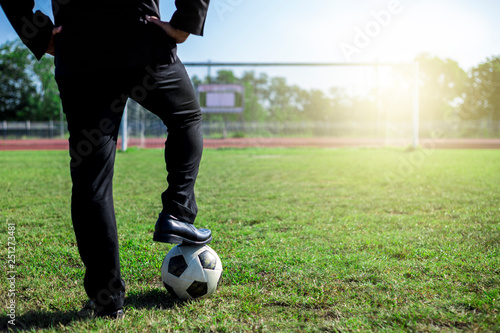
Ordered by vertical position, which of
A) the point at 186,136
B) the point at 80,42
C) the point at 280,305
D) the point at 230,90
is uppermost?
the point at 230,90

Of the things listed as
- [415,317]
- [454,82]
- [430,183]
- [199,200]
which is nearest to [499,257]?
[415,317]

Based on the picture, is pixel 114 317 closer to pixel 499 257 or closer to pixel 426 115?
pixel 499 257

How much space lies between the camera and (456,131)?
32250 mm

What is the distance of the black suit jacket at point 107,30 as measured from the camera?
1.51 metres

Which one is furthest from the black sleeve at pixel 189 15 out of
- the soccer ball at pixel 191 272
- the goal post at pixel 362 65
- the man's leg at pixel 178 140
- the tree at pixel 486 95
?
the tree at pixel 486 95

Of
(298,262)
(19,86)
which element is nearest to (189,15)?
(298,262)

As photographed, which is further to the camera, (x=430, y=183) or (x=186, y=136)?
(x=430, y=183)

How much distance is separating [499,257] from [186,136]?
205 cm

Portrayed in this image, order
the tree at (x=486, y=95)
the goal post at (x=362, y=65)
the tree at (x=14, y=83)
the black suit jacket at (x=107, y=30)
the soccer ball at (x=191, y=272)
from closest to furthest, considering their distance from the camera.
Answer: the black suit jacket at (x=107, y=30) → the soccer ball at (x=191, y=272) → the goal post at (x=362, y=65) → the tree at (x=486, y=95) → the tree at (x=14, y=83)

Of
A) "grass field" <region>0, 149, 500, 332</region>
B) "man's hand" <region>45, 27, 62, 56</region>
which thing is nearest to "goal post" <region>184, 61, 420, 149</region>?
"grass field" <region>0, 149, 500, 332</region>

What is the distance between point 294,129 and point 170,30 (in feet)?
61.5

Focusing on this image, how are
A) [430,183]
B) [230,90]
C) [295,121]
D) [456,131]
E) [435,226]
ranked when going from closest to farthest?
[435,226] < [430,183] < [230,90] < [295,121] < [456,131]

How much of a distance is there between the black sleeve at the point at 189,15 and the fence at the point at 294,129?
42.9ft

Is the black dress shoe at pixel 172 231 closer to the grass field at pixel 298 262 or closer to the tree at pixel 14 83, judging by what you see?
the grass field at pixel 298 262
